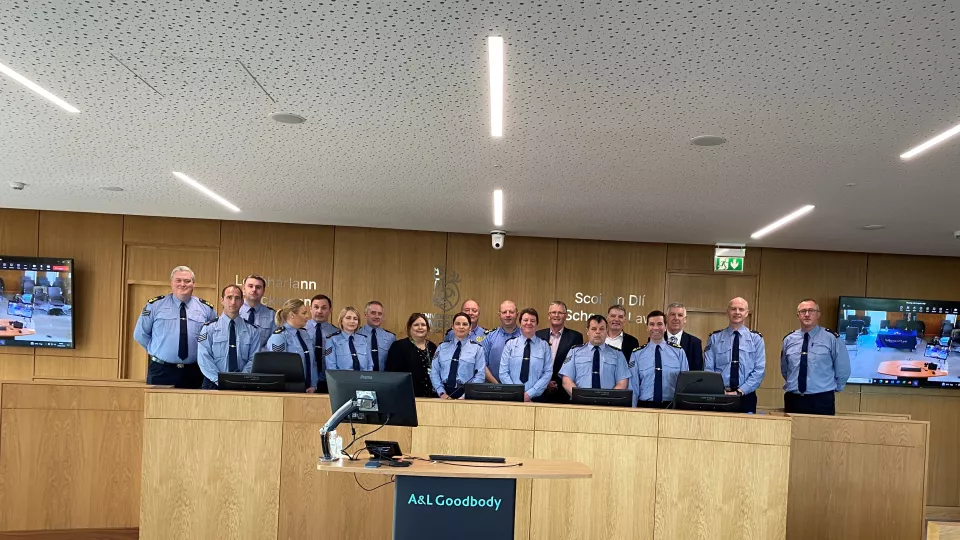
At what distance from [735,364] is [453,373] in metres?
2.73

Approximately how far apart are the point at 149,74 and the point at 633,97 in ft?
7.78

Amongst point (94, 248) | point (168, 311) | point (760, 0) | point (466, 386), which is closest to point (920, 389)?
point (466, 386)

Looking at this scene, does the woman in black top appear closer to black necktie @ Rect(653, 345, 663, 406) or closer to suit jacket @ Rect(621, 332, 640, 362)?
black necktie @ Rect(653, 345, 663, 406)

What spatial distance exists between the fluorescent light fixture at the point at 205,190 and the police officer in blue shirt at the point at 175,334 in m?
0.77

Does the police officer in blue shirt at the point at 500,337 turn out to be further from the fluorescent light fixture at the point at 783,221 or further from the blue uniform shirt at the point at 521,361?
the fluorescent light fixture at the point at 783,221

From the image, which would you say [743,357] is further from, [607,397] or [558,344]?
[607,397]

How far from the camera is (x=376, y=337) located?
22.6 ft

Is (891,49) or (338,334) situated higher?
(891,49)

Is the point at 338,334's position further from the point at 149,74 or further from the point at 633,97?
the point at 633,97

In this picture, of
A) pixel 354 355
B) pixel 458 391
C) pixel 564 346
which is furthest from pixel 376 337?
pixel 564 346

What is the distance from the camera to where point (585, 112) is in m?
3.72

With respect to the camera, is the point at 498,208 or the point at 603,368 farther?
the point at 498,208

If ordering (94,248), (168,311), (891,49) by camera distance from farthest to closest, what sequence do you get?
(94,248) → (168,311) → (891,49)

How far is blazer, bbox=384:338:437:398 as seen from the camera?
6.42 meters
